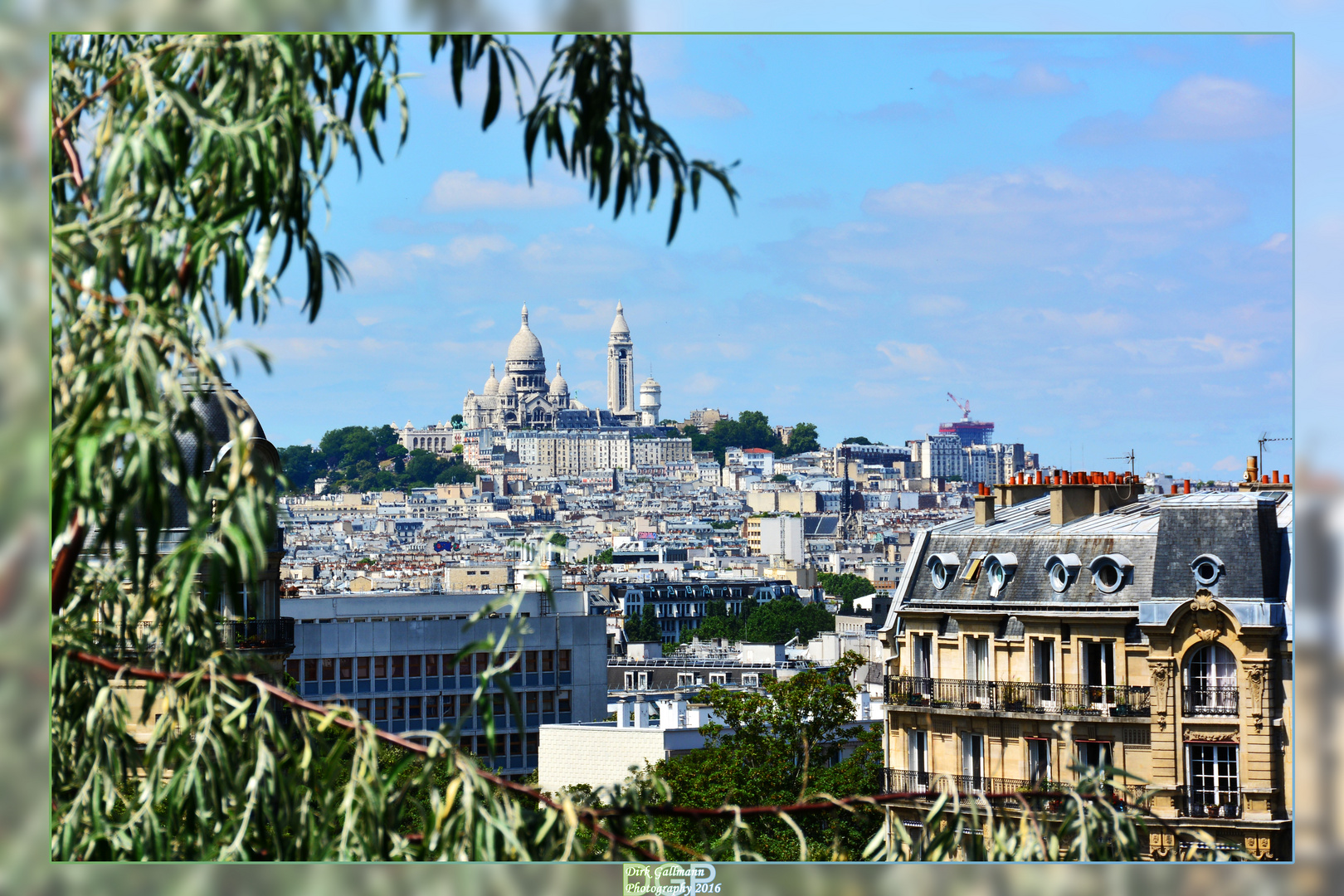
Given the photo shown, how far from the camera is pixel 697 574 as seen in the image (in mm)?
5180

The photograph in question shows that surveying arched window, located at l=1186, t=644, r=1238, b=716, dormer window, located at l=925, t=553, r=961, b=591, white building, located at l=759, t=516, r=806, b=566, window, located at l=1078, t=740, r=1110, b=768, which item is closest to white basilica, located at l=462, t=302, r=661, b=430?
white building, located at l=759, t=516, r=806, b=566

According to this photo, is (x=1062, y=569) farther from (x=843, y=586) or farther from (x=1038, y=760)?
(x=843, y=586)

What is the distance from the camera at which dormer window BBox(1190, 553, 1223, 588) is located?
3768mm

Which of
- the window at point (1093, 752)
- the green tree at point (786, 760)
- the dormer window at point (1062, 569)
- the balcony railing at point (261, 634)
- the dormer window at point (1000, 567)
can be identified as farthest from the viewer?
the dormer window at point (1000, 567)

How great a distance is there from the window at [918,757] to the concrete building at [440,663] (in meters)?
0.89

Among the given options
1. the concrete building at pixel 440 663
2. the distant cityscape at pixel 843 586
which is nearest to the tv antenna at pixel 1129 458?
the distant cityscape at pixel 843 586

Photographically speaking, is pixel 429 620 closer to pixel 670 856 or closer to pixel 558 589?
pixel 558 589

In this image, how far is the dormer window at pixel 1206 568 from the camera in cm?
377

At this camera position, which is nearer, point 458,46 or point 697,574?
point 458,46

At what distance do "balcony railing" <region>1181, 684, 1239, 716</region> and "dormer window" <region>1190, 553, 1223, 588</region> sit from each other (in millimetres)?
270

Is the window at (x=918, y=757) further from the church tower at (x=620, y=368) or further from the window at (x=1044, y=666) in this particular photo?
the church tower at (x=620, y=368)

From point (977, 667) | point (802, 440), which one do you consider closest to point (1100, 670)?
point (977, 667)
